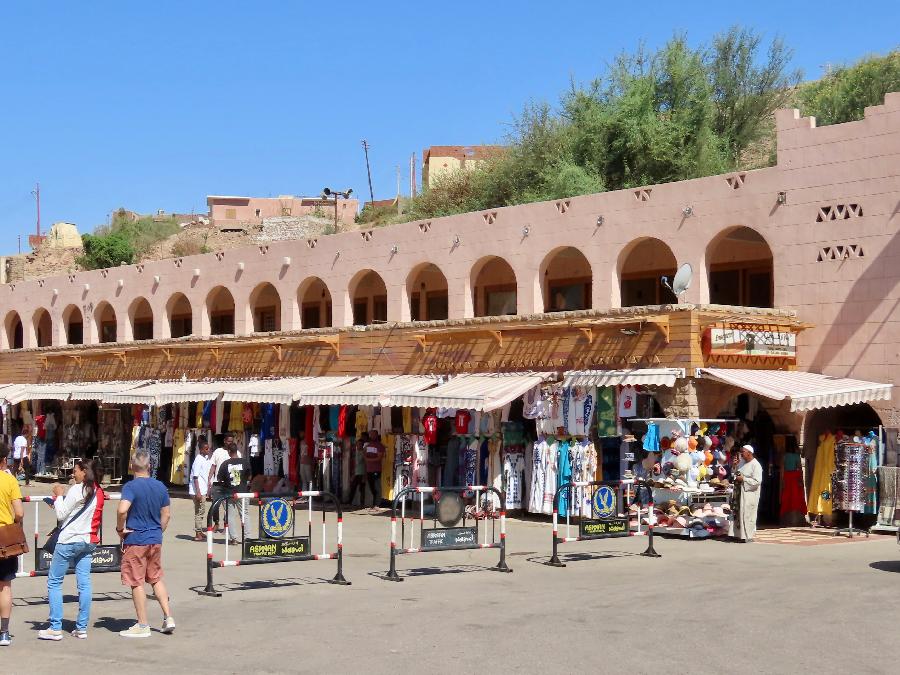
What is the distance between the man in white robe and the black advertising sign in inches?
302

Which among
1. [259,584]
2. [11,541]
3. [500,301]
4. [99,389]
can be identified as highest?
[500,301]

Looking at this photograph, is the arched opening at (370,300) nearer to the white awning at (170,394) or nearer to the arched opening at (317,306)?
the arched opening at (317,306)

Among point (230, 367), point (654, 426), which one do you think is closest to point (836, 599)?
point (654, 426)

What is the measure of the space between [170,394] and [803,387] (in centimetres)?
1509

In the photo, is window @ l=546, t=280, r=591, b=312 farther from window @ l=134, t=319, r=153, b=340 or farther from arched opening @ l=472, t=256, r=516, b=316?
window @ l=134, t=319, r=153, b=340

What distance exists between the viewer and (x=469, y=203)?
4612 centimetres

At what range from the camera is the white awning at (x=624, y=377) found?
19.3 metres

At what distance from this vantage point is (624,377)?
783 inches

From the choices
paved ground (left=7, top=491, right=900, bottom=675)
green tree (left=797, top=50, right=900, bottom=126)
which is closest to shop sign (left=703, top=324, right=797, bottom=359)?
paved ground (left=7, top=491, right=900, bottom=675)

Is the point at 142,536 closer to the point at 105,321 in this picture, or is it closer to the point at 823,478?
the point at 823,478

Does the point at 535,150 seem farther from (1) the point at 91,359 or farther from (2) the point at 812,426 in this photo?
(2) the point at 812,426

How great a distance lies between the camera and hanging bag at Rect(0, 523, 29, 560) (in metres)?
9.60

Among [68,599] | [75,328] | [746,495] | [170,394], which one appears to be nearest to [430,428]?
[746,495]

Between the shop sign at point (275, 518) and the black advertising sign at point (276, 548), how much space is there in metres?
0.10
